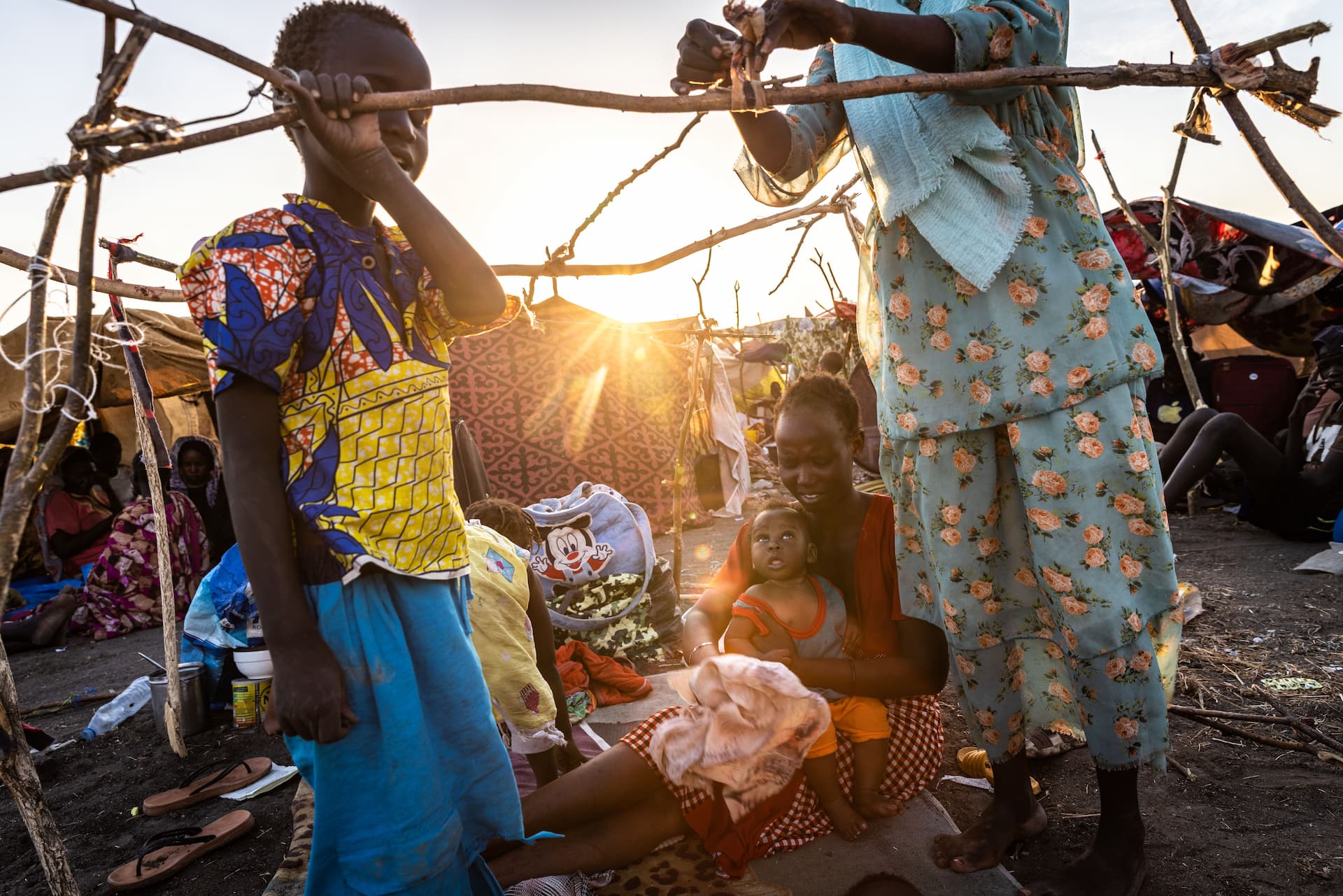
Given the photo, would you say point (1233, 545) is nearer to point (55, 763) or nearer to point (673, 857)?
point (673, 857)

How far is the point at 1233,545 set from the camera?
530 centimetres

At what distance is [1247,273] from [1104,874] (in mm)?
8046

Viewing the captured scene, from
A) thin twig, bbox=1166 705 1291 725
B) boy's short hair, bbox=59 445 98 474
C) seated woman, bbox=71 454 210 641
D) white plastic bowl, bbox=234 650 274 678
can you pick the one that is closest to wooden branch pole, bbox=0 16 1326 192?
thin twig, bbox=1166 705 1291 725

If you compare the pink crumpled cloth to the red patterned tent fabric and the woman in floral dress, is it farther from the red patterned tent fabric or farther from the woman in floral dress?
the red patterned tent fabric

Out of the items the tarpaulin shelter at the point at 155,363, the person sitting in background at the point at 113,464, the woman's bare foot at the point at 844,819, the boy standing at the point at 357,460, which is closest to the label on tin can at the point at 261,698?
the boy standing at the point at 357,460

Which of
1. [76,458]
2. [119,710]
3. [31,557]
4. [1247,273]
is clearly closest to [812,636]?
[119,710]

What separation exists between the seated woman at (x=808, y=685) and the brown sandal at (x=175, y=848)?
1.42 metres

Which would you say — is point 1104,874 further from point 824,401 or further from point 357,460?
point 357,460

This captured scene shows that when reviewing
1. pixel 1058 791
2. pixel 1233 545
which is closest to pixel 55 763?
pixel 1058 791

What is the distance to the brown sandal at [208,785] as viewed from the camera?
→ 2877mm

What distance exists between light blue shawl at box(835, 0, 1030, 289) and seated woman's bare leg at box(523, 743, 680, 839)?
1543 mm

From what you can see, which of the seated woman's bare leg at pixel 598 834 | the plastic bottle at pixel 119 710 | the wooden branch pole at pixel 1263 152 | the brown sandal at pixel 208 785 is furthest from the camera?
the plastic bottle at pixel 119 710

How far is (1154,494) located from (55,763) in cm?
474

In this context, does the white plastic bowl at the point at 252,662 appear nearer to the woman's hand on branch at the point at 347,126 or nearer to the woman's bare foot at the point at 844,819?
the woman's bare foot at the point at 844,819
